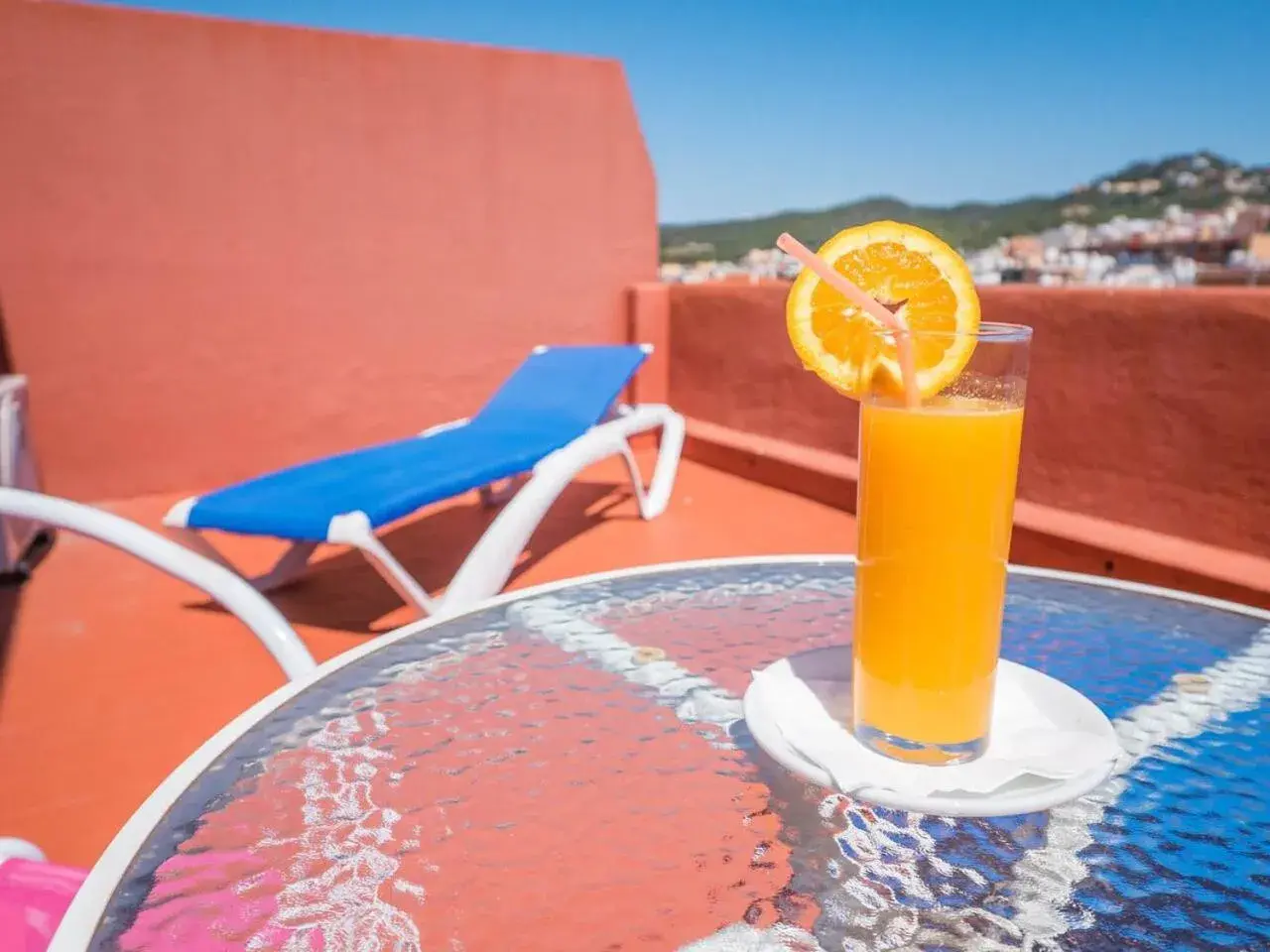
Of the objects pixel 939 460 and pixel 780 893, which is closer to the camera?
pixel 780 893

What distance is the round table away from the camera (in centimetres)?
60

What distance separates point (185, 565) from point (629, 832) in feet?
5.49

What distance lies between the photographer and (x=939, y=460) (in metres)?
0.74

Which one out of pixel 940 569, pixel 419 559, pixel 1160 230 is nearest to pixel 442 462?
pixel 419 559

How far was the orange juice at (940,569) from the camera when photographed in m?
0.74

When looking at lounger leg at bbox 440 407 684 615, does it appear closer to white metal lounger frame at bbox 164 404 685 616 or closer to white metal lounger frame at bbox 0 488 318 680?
white metal lounger frame at bbox 164 404 685 616

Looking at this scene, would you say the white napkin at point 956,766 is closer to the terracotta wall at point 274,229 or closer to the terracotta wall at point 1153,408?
the terracotta wall at point 1153,408

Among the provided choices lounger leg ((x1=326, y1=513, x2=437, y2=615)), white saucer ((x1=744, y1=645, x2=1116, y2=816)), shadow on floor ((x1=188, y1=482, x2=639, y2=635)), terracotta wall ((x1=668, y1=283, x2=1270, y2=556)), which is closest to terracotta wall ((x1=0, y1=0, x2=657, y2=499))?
shadow on floor ((x1=188, y1=482, x2=639, y2=635))

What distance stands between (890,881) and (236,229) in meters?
4.42

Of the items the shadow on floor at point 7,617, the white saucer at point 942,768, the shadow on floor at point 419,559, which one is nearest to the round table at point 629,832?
the white saucer at point 942,768

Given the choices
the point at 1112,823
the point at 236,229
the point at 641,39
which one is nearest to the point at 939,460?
the point at 1112,823

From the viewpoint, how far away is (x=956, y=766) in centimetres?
74

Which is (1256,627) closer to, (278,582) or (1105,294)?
(1105,294)

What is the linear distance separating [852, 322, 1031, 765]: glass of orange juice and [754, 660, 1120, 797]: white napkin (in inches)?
0.8
